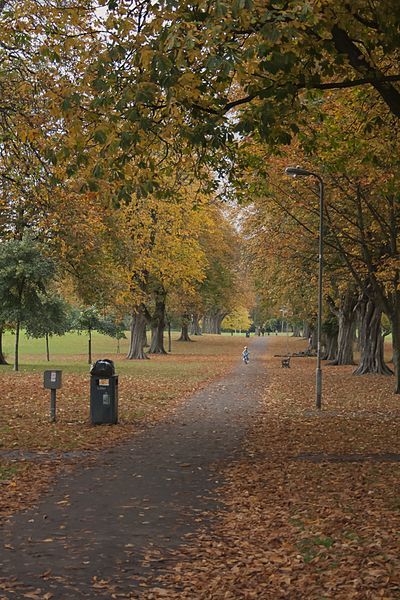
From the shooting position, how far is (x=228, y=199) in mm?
14141

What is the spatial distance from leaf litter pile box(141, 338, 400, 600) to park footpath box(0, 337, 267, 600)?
0.26 metres

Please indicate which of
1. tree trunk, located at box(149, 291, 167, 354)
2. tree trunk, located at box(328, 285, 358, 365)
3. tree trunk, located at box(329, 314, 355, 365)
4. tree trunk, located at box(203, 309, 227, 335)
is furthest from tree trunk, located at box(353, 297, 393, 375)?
tree trunk, located at box(203, 309, 227, 335)

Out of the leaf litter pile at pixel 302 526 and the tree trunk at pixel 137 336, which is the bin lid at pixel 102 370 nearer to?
the leaf litter pile at pixel 302 526

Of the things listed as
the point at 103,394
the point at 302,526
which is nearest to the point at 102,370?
the point at 103,394

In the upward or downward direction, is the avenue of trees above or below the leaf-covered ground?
above

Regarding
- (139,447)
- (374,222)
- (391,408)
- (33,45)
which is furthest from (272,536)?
(374,222)

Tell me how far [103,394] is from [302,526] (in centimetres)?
734

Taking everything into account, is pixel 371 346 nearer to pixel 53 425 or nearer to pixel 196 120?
pixel 53 425

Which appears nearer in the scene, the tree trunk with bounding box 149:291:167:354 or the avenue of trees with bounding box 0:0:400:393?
the avenue of trees with bounding box 0:0:400:393

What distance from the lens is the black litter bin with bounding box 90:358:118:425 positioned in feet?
43.5

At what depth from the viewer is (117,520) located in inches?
270

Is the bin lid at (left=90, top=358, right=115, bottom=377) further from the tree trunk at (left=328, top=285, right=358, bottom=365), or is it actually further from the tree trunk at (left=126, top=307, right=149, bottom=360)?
the tree trunk at (left=126, top=307, right=149, bottom=360)

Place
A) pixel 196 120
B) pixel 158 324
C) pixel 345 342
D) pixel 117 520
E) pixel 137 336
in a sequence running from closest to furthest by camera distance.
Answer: pixel 117 520, pixel 196 120, pixel 345 342, pixel 137 336, pixel 158 324

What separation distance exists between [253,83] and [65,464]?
227 inches
